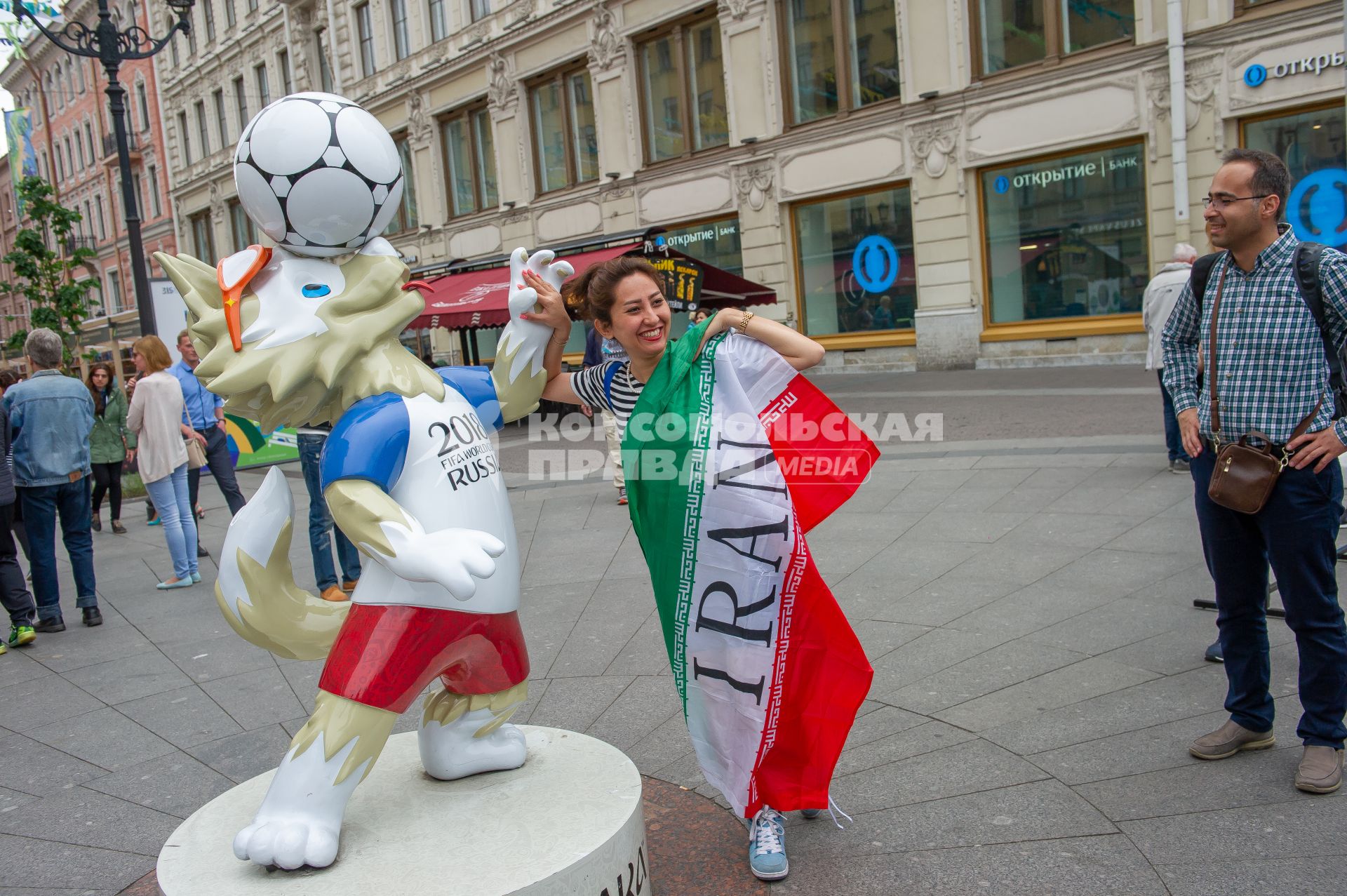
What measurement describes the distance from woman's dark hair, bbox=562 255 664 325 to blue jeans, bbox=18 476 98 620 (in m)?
4.28

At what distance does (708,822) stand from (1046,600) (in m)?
2.35

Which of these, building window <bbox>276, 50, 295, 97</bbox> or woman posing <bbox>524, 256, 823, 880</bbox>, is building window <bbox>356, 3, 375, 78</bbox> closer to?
building window <bbox>276, 50, 295, 97</bbox>

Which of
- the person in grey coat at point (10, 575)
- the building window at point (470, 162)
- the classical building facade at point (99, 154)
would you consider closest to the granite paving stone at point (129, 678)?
the person in grey coat at point (10, 575)

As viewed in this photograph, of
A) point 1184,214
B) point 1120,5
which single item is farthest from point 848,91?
point 1184,214

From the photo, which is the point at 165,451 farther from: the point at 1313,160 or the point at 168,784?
the point at 1313,160

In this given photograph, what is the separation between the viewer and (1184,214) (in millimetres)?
12562

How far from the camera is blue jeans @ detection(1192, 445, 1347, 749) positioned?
2.84m

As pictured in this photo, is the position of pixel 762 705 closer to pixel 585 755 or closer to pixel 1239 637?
pixel 585 755

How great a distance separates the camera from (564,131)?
65.8 ft

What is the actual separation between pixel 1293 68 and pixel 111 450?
1336cm

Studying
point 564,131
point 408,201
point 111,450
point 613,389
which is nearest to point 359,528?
point 613,389

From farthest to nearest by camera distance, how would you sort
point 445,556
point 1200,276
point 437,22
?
point 437,22 < point 1200,276 < point 445,556

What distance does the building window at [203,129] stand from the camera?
3170 cm

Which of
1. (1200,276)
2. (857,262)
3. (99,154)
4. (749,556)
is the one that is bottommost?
(749,556)
